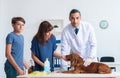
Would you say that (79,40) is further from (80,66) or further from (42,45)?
(80,66)

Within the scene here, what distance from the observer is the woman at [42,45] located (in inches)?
113

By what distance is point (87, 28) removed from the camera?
322cm

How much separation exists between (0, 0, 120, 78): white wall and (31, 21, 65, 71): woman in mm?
3476

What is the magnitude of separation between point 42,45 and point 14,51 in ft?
1.20

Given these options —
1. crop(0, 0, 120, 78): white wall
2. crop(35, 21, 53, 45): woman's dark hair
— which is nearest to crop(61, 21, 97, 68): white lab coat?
crop(35, 21, 53, 45): woman's dark hair

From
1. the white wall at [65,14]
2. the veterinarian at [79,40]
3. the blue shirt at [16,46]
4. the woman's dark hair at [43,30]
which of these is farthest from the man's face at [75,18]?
the white wall at [65,14]

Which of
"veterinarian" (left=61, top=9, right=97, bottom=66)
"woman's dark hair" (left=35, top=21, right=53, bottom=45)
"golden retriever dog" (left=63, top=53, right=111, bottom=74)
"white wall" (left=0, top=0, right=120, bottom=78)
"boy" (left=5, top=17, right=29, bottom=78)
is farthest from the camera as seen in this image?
"white wall" (left=0, top=0, right=120, bottom=78)

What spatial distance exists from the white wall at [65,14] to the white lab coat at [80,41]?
3164 mm

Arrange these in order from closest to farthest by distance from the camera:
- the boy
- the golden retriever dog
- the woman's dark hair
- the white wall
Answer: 1. the golden retriever dog
2. the woman's dark hair
3. the boy
4. the white wall

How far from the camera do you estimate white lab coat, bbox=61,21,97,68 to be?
3.13 metres

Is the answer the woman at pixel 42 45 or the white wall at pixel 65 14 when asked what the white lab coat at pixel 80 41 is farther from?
the white wall at pixel 65 14

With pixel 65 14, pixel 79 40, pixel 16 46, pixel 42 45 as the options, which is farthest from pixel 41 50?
pixel 65 14

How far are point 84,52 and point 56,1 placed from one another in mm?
3483

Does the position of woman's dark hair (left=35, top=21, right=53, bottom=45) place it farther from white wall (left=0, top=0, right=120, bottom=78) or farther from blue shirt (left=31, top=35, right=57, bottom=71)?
white wall (left=0, top=0, right=120, bottom=78)
